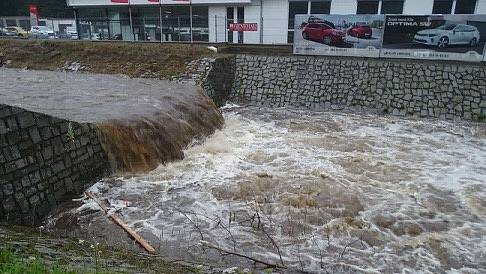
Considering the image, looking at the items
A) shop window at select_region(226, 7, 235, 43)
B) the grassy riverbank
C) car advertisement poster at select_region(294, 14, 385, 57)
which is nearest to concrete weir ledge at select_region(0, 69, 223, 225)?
the grassy riverbank

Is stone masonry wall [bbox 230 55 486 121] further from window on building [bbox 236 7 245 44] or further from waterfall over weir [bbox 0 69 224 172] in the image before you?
window on building [bbox 236 7 245 44]

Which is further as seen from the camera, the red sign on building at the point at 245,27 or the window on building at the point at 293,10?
the window on building at the point at 293,10

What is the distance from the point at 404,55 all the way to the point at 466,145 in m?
5.83

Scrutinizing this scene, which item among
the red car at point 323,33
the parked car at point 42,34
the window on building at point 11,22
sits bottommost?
the parked car at point 42,34

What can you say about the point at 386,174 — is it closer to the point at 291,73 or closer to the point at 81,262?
the point at 81,262

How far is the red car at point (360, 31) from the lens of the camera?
16.7 m

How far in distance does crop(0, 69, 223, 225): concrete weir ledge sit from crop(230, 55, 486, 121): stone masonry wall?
143 inches

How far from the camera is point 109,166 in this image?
8.76 m

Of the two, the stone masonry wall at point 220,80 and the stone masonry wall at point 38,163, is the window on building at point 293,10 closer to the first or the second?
the stone masonry wall at point 220,80

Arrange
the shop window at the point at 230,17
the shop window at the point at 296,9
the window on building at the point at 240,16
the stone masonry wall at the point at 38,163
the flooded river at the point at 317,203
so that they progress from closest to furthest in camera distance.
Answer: the flooded river at the point at 317,203
the stone masonry wall at the point at 38,163
the shop window at the point at 296,9
the window on building at the point at 240,16
the shop window at the point at 230,17

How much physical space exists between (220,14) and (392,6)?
10.8 m

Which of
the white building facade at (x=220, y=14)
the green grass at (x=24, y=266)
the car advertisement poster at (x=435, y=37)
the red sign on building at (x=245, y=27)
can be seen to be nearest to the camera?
the green grass at (x=24, y=266)

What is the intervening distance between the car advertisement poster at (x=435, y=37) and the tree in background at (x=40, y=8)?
5447cm

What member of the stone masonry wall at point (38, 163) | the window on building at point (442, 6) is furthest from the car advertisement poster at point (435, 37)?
the stone masonry wall at point (38, 163)
